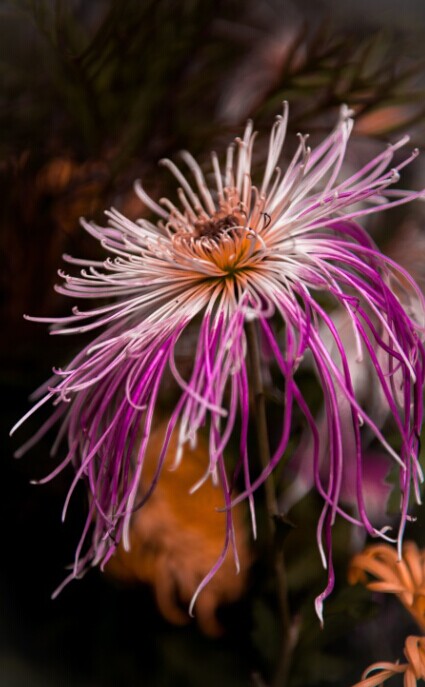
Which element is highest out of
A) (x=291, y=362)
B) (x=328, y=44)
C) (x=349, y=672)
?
(x=328, y=44)

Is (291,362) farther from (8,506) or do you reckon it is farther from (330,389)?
(8,506)

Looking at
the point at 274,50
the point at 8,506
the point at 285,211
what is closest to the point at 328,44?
the point at 274,50

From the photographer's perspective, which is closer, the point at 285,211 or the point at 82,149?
the point at 285,211

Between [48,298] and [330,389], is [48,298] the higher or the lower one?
the higher one

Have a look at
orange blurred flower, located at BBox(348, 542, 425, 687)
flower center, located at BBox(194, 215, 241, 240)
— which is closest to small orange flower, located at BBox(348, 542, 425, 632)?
orange blurred flower, located at BBox(348, 542, 425, 687)

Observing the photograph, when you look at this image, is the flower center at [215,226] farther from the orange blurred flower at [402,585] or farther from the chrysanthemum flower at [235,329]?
the orange blurred flower at [402,585]

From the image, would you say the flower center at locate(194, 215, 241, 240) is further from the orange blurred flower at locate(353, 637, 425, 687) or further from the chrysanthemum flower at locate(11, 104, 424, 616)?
the orange blurred flower at locate(353, 637, 425, 687)
